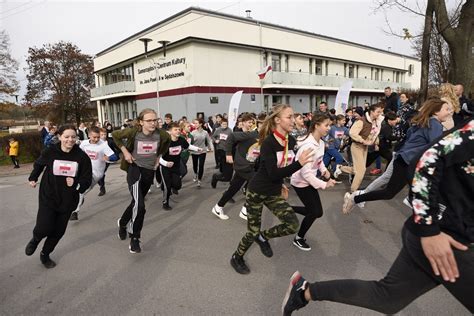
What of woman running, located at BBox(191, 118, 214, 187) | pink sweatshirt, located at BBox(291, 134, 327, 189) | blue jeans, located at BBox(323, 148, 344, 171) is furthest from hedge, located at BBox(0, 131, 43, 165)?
pink sweatshirt, located at BBox(291, 134, 327, 189)

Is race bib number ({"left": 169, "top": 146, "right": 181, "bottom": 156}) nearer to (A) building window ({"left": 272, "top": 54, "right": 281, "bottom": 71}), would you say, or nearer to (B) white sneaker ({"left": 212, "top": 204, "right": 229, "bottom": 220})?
(B) white sneaker ({"left": 212, "top": 204, "right": 229, "bottom": 220})

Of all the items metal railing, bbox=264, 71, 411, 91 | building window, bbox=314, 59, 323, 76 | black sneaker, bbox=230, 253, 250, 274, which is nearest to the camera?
black sneaker, bbox=230, 253, 250, 274

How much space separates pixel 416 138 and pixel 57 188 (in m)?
4.56

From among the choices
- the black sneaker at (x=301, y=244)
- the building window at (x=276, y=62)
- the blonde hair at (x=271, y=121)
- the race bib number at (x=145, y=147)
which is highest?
the building window at (x=276, y=62)

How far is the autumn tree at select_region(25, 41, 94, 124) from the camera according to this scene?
36.2m

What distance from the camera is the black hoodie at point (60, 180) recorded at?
12.7 ft

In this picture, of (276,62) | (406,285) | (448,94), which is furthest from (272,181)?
(276,62)

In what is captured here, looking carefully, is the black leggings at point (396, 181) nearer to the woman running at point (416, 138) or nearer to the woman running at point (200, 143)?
the woman running at point (416, 138)

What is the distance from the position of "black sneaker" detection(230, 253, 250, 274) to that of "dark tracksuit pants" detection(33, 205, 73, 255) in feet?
7.03

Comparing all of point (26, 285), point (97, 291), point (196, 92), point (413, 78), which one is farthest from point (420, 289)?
point (413, 78)

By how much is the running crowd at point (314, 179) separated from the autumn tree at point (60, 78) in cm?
3453

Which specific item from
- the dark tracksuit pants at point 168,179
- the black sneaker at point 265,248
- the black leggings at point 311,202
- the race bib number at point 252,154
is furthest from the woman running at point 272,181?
the dark tracksuit pants at point 168,179

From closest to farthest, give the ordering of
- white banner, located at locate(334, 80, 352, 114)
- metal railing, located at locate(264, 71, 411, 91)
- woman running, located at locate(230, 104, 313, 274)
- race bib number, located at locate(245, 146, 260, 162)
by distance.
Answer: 1. woman running, located at locate(230, 104, 313, 274)
2. race bib number, located at locate(245, 146, 260, 162)
3. white banner, located at locate(334, 80, 352, 114)
4. metal railing, located at locate(264, 71, 411, 91)

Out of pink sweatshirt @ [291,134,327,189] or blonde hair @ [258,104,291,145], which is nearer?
blonde hair @ [258,104,291,145]
